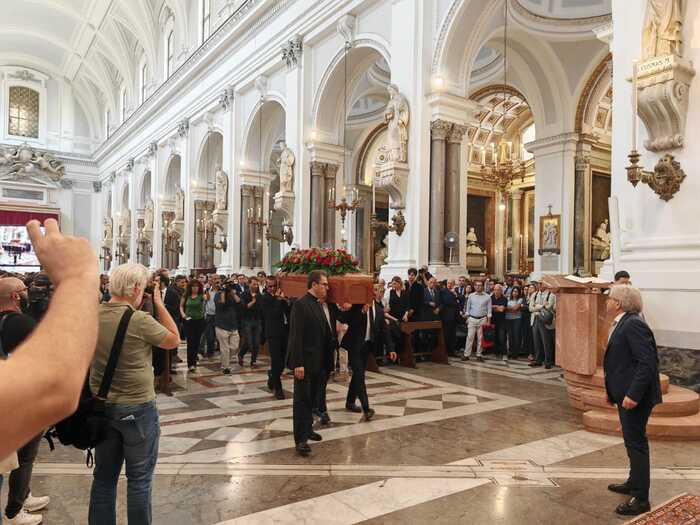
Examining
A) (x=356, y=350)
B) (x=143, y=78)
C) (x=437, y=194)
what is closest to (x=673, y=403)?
(x=356, y=350)

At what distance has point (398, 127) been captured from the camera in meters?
11.1

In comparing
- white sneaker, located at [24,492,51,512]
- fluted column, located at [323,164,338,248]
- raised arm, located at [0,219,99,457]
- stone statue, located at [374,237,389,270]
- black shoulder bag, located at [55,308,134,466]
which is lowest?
white sneaker, located at [24,492,51,512]

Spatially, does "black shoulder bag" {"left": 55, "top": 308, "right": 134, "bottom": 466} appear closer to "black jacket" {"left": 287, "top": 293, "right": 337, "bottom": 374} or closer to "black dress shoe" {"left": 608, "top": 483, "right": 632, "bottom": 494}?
"black jacket" {"left": 287, "top": 293, "right": 337, "bottom": 374}

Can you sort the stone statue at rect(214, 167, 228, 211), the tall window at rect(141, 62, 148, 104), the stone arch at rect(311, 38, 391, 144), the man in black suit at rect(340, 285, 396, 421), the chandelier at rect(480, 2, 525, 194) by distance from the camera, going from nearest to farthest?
the man in black suit at rect(340, 285, 396, 421) < the stone arch at rect(311, 38, 391, 144) < the stone statue at rect(214, 167, 228, 211) < the chandelier at rect(480, 2, 525, 194) < the tall window at rect(141, 62, 148, 104)

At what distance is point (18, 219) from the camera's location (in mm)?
32188

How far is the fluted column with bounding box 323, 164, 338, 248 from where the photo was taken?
48.0 feet

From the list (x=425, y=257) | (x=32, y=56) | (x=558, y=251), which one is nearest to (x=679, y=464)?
(x=425, y=257)

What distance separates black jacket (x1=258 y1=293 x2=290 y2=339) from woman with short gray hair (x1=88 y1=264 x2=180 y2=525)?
13.9ft

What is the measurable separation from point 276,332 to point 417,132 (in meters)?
5.73

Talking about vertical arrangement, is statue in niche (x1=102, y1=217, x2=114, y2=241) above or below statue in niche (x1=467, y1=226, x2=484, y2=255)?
above

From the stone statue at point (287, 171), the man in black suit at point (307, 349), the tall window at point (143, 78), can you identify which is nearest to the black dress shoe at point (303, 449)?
the man in black suit at point (307, 349)

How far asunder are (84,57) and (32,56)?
12.5 ft

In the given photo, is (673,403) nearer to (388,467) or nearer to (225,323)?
(388,467)

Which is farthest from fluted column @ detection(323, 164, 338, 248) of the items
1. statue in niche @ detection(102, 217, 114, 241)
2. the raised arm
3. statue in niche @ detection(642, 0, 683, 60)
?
statue in niche @ detection(102, 217, 114, 241)
